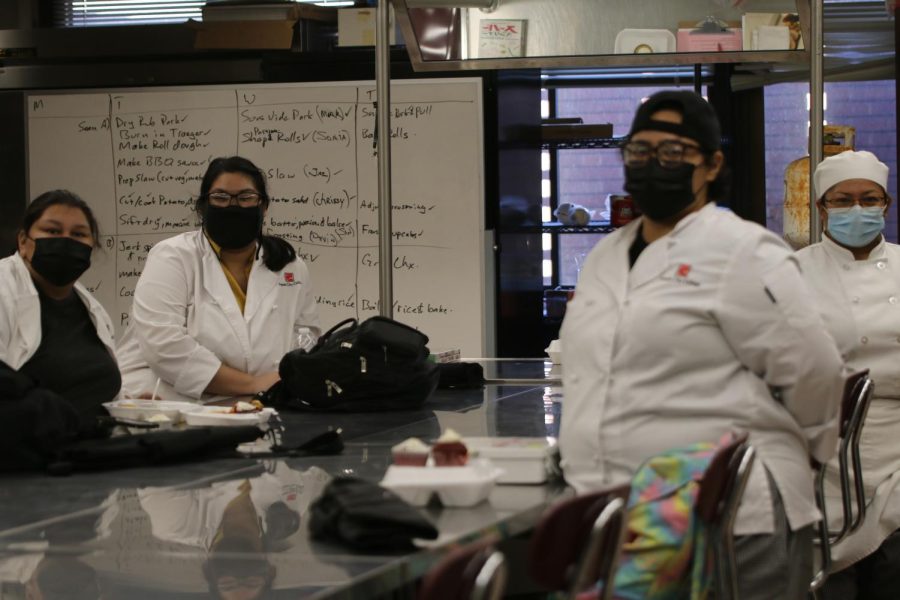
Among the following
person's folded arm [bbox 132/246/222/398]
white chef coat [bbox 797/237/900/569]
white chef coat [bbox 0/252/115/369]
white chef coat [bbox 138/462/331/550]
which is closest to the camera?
white chef coat [bbox 138/462/331/550]

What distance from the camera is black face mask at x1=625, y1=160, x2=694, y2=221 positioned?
2.43 meters

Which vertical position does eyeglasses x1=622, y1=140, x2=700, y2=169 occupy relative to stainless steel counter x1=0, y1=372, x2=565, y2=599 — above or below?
above

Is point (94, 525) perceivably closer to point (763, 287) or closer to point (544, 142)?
point (763, 287)

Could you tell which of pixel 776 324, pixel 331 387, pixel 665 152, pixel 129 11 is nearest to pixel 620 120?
pixel 129 11

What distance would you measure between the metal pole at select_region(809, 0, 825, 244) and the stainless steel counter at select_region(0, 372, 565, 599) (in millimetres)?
1601

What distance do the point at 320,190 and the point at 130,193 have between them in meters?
0.93

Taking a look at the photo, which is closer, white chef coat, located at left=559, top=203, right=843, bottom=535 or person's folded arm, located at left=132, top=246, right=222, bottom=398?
white chef coat, located at left=559, top=203, right=843, bottom=535

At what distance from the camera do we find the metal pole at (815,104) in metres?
3.75

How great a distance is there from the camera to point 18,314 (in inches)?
116

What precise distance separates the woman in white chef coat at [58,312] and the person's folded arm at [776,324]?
1529mm

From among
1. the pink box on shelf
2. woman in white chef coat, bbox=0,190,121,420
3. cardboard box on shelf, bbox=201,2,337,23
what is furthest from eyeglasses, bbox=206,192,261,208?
cardboard box on shelf, bbox=201,2,337,23

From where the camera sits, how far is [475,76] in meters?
5.88

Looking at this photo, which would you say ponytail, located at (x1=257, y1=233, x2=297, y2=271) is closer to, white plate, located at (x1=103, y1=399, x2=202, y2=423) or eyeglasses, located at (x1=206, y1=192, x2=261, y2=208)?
eyeglasses, located at (x1=206, y1=192, x2=261, y2=208)

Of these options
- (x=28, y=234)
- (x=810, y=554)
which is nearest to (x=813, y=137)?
(x=810, y=554)
